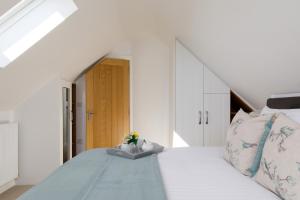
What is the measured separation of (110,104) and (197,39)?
218 centimetres

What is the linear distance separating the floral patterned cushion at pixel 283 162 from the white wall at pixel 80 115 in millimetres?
3647

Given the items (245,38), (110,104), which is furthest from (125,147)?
(110,104)

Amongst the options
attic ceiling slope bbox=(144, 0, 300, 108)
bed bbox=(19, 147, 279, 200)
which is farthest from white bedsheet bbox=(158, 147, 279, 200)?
attic ceiling slope bbox=(144, 0, 300, 108)

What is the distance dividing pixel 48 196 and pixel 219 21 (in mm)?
1907

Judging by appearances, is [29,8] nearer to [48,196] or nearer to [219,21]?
[219,21]

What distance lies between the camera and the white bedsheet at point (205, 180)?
3.77 feet

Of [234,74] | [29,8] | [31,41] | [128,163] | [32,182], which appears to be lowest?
[32,182]

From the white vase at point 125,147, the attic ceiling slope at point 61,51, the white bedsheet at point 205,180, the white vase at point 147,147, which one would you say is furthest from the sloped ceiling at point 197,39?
the white vase at point 125,147

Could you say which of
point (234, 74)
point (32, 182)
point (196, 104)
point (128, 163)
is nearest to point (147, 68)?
point (196, 104)

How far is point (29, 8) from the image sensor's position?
2.39 metres

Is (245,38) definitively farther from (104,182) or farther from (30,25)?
(30,25)

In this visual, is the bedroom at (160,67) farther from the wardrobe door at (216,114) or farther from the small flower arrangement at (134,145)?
the small flower arrangement at (134,145)

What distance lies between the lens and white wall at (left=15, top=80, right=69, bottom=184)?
3309 mm

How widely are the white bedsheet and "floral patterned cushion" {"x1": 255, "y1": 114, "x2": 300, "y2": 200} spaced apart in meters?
0.06
